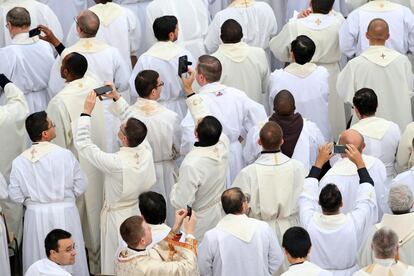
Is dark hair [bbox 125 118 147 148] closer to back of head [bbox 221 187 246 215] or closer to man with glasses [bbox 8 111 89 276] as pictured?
man with glasses [bbox 8 111 89 276]

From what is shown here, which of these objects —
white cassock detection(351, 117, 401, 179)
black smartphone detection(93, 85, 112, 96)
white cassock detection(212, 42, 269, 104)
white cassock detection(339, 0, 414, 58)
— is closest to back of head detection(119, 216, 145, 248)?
black smartphone detection(93, 85, 112, 96)

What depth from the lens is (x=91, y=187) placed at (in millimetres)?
12859

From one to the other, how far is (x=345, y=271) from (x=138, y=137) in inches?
86.4

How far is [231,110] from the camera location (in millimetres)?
12773

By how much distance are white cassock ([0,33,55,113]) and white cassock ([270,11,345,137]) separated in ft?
8.15

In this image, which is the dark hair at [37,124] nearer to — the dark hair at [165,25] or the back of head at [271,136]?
the back of head at [271,136]

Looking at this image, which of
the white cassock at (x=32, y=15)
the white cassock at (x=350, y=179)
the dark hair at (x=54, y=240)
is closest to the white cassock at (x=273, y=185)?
the white cassock at (x=350, y=179)

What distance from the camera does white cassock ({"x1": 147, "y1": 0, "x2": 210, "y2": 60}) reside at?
48.5 feet

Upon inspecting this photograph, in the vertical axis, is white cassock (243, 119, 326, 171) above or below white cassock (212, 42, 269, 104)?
below

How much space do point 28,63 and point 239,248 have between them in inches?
147

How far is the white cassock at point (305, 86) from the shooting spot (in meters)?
13.5

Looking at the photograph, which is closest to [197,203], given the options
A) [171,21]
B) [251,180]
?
[251,180]

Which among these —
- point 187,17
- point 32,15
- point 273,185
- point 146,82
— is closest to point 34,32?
point 32,15

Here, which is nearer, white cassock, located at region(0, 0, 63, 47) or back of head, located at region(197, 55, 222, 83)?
back of head, located at region(197, 55, 222, 83)
